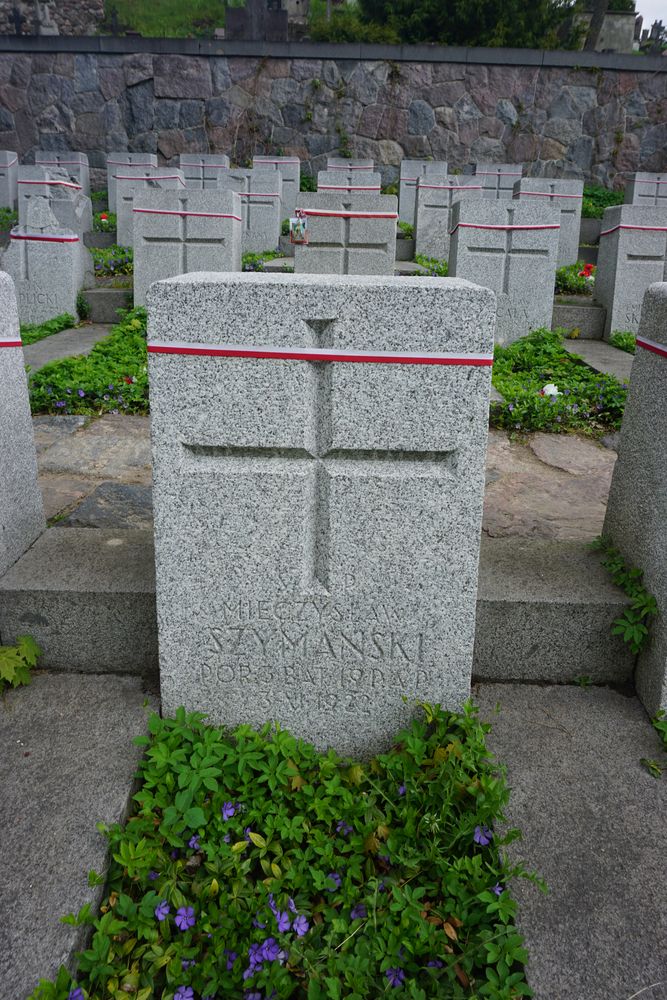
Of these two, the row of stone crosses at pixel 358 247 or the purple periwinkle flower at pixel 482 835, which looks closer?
the purple periwinkle flower at pixel 482 835

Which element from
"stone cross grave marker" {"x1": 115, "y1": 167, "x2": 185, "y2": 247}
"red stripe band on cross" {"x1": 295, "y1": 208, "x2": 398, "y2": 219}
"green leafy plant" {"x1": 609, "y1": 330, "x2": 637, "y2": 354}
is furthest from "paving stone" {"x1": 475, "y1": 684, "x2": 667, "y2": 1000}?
"stone cross grave marker" {"x1": 115, "y1": 167, "x2": 185, "y2": 247}

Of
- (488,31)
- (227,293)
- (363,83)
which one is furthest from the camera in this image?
(488,31)

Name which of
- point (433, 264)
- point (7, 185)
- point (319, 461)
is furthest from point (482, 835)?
point (7, 185)

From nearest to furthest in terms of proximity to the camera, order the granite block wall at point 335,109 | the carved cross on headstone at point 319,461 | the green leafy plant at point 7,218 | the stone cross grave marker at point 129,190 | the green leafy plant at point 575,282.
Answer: the carved cross on headstone at point 319,461 → the green leafy plant at point 575,282 → the stone cross grave marker at point 129,190 → the green leafy plant at point 7,218 → the granite block wall at point 335,109

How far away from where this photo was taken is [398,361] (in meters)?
1.69

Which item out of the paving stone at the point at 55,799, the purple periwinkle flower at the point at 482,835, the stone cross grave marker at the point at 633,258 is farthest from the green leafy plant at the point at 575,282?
the purple periwinkle flower at the point at 482,835

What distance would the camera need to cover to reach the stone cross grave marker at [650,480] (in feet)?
6.57

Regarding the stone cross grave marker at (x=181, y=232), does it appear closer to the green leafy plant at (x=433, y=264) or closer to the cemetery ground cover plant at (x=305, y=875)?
the green leafy plant at (x=433, y=264)

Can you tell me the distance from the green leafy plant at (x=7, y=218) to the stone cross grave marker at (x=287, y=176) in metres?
4.05

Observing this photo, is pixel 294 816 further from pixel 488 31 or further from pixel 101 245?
pixel 488 31

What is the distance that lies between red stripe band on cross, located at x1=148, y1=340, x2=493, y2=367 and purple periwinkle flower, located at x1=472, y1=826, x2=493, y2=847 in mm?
1007

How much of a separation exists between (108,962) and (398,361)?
4.33 feet

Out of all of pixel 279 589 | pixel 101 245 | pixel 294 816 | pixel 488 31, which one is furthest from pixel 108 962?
pixel 488 31

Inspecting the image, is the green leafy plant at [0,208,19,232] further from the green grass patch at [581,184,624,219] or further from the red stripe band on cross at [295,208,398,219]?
the green grass patch at [581,184,624,219]
